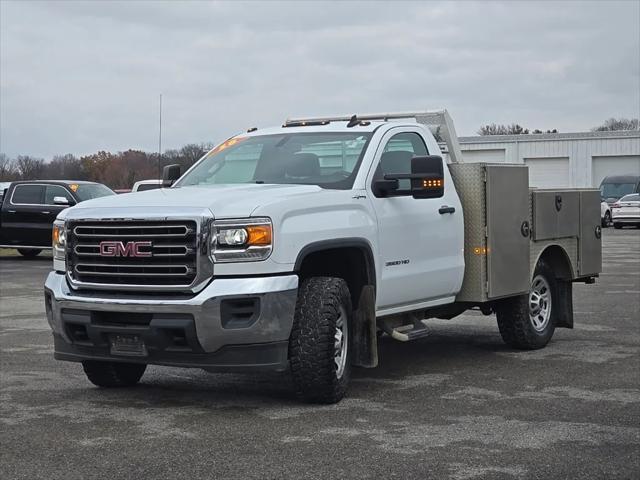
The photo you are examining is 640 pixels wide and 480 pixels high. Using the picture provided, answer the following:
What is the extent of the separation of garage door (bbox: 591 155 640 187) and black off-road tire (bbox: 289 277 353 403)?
56.2 metres

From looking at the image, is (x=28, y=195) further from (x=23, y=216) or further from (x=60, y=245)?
(x=60, y=245)

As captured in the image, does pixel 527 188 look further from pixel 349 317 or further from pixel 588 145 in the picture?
pixel 588 145

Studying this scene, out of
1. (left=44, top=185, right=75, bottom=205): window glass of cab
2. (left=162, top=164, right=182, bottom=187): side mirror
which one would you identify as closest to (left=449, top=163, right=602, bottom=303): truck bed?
(left=162, top=164, right=182, bottom=187): side mirror

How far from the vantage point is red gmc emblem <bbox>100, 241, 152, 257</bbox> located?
7.19 m

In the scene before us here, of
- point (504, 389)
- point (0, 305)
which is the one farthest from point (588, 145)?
point (504, 389)

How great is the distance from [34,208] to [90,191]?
1.29m

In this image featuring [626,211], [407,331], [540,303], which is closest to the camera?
[407,331]

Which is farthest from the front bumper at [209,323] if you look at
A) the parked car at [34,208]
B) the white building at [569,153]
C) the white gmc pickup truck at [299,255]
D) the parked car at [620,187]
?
the white building at [569,153]

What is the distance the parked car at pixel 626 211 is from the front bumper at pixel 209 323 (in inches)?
1437

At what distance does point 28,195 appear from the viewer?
2492cm

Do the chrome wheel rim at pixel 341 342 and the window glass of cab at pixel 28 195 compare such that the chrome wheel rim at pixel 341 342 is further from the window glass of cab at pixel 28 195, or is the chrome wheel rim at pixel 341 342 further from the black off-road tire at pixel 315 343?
the window glass of cab at pixel 28 195

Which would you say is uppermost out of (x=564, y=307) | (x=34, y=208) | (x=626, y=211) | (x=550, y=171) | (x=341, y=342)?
(x=550, y=171)

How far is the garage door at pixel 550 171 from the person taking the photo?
62.5 metres

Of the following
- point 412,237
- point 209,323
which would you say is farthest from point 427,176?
point 209,323
